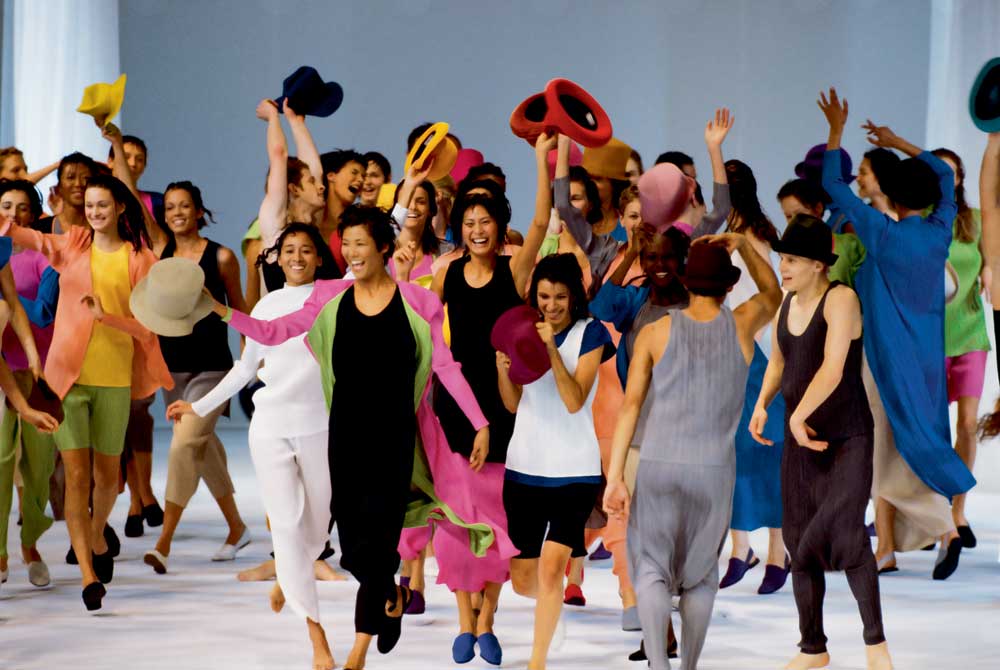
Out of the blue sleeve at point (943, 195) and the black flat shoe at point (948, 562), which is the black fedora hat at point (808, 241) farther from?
the black flat shoe at point (948, 562)

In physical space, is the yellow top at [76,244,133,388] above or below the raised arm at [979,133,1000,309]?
below

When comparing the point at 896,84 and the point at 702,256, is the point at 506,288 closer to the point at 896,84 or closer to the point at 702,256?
the point at 702,256

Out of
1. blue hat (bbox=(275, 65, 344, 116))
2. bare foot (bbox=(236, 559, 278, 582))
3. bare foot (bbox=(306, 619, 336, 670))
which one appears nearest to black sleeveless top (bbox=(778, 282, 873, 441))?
bare foot (bbox=(306, 619, 336, 670))

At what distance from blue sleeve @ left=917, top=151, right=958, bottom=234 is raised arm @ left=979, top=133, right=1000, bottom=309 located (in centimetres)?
14

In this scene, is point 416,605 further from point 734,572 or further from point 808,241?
point 808,241

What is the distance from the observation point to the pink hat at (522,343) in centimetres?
440

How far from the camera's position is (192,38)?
452 inches

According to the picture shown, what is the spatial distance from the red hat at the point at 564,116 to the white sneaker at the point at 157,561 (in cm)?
244

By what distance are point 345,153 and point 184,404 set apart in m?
2.15

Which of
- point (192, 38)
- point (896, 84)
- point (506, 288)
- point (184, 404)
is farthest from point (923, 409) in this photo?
point (192, 38)

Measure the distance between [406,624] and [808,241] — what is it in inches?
79.7

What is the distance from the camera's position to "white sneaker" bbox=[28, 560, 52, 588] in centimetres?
594

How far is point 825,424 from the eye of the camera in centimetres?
455

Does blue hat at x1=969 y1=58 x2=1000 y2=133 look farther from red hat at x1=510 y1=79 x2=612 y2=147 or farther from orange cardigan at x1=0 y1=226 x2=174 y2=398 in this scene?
orange cardigan at x1=0 y1=226 x2=174 y2=398
